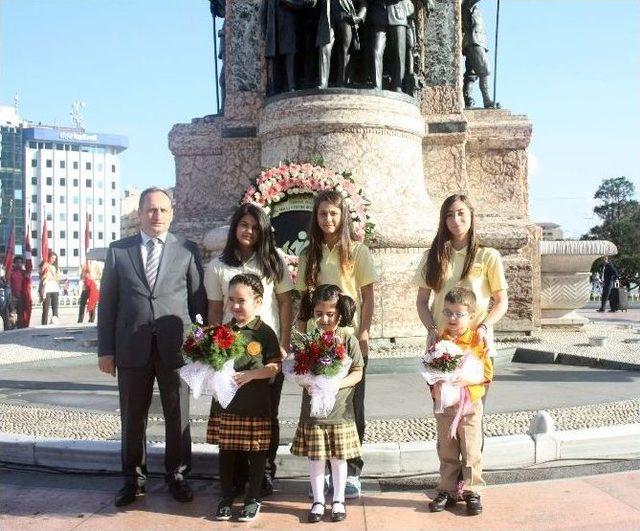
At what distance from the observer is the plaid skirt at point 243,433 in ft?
13.3

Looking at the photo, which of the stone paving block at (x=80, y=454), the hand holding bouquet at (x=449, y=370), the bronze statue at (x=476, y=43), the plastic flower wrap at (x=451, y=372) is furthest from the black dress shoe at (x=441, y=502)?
the bronze statue at (x=476, y=43)

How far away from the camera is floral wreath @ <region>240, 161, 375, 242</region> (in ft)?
26.7

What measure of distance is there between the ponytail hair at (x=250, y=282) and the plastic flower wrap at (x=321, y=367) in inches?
15.1

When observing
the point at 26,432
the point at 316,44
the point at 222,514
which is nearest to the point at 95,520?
the point at 222,514

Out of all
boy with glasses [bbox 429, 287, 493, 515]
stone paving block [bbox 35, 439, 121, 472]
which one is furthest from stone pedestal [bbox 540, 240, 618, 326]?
stone paving block [bbox 35, 439, 121, 472]

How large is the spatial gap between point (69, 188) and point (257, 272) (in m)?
118

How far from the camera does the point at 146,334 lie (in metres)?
4.30

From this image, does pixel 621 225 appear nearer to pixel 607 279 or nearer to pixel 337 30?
pixel 607 279

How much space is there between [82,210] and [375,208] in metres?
112

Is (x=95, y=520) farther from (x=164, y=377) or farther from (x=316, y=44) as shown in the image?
(x=316, y=44)

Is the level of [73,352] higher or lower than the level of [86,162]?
lower

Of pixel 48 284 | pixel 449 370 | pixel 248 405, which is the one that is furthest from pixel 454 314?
pixel 48 284

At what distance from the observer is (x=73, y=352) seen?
10062mm

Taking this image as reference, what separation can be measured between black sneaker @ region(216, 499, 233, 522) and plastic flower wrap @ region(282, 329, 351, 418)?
66cm
